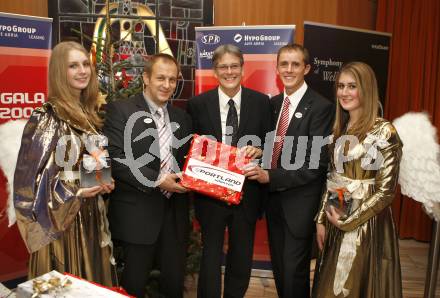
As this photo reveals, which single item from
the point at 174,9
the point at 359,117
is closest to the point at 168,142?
the point at 359,117

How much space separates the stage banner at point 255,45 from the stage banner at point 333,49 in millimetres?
511

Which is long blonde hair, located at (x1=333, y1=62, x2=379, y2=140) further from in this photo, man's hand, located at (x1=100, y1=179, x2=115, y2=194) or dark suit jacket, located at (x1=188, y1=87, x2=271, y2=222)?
man's hand, located at (x1=100, y1=179, x2=115, y2=194)

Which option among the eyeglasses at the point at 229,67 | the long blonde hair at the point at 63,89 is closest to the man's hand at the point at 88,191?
the long blonde hair at the point at 63,89

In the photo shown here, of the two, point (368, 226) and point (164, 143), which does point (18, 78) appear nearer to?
point (164, 143)

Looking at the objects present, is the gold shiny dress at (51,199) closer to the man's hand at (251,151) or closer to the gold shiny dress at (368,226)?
the man's hand at (251,151)

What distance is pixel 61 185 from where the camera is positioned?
223 cm

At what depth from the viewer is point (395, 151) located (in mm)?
2398

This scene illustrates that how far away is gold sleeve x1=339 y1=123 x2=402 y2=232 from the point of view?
7.84 ft

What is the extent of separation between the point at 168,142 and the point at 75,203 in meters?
0.65

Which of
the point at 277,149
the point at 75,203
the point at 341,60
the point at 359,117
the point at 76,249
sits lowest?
the point at 76,249

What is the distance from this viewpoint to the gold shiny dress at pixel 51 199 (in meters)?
2.15

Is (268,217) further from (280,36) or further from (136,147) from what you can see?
(280,36)

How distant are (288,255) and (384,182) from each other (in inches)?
30.7

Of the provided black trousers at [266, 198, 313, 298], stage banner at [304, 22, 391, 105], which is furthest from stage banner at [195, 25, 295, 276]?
black trousers at [266, 198, 313, 298]
